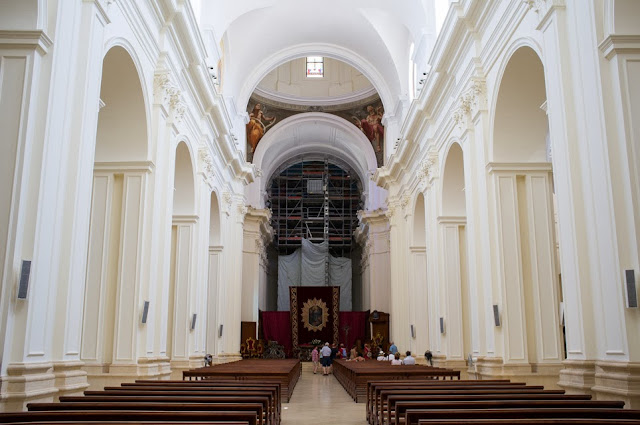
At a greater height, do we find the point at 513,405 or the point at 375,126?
the point at 375,126

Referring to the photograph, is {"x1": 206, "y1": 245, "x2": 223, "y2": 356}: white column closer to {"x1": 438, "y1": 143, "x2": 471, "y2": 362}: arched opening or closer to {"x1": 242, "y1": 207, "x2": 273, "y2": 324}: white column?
{"x1": 438, "y1": 143, "x2": 471, "y2": 362}: arched opening

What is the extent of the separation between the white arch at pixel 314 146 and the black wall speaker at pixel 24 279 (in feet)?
68.9

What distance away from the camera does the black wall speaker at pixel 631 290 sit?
19.8ft

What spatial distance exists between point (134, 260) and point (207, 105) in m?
5.85

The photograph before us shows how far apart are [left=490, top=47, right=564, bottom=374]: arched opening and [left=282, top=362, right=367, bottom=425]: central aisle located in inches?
105

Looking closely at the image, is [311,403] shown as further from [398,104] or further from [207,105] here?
[398,104]

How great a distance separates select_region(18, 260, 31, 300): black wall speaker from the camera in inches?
232

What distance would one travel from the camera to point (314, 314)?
105 feet

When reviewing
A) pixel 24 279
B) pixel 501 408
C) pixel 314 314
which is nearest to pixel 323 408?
pixel 501 408

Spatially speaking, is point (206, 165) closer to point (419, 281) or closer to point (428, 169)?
point (428, 169)

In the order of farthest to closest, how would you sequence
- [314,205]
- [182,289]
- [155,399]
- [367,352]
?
1. [314,205]
2. [367,352]
3. [182,289]
4. [155,399]

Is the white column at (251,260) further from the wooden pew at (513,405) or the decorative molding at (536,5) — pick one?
the wooden pew at (513,405)

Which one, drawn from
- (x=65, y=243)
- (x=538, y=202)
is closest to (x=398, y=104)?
(x=538, y=202)

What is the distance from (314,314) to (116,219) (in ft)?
73.3
